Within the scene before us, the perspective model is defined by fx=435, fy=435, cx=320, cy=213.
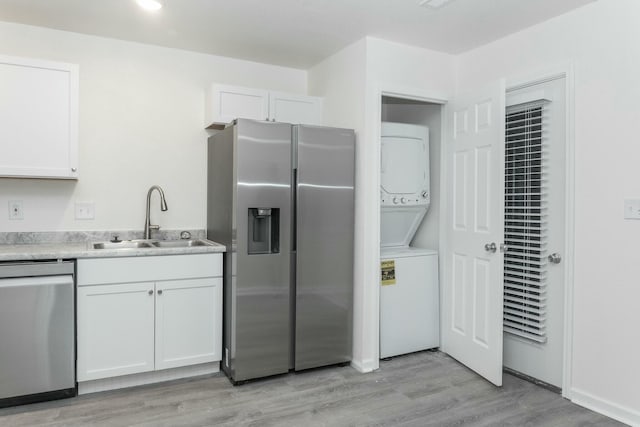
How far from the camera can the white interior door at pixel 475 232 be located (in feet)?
9.38

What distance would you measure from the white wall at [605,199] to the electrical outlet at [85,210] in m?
3.27

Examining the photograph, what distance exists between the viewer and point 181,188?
3.47 metres

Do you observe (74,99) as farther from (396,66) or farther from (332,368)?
(332,368)

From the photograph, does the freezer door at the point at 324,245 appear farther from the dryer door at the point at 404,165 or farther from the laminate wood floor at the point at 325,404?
the dryer door at the point at 404,165

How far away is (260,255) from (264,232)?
0.61 ft

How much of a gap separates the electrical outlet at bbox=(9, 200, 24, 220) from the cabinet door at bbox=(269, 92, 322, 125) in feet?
6.22

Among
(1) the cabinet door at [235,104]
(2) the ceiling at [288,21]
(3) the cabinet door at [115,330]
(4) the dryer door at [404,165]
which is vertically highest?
(2) the ceiling at [288,21]

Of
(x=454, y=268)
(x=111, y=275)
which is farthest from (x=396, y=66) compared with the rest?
(x=111, y=275)

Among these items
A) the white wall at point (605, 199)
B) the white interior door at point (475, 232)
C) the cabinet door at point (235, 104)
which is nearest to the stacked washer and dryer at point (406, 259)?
the white interior door at point (475, 232)

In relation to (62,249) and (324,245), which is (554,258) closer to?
(324,245)

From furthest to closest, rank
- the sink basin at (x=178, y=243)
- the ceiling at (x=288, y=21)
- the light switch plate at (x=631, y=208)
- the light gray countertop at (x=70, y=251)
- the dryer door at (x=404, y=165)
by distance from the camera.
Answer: the dryer door at (x=404, y=165)
the sink basin at (x=178, y=243)
the ceiling at (x=288, y=21)
the light gray countertop at (x=70, y=251)
the light switch plate at (x=631, y=208)

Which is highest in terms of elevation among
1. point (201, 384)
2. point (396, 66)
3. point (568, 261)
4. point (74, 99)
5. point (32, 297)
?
point (396, 66)

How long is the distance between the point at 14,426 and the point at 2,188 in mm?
1549

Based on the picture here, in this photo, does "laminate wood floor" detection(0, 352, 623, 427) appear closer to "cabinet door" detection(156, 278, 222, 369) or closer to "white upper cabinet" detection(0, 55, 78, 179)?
"cabinet door" detection(156, 278, 222, 369)
